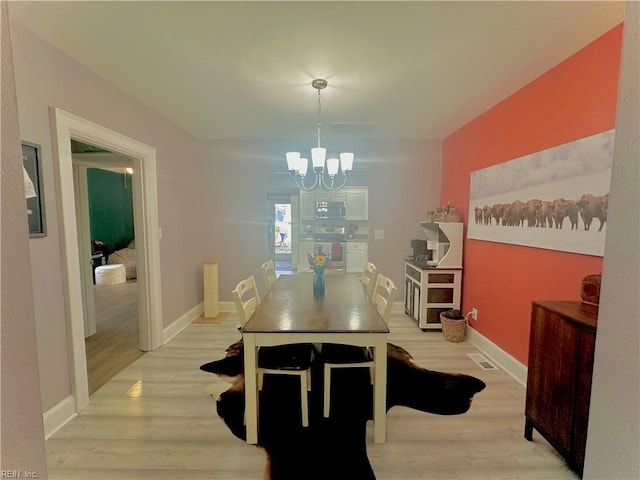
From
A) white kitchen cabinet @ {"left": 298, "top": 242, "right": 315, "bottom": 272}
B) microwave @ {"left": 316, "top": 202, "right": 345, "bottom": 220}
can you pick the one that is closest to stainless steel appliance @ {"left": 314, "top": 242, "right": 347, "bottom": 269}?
white kitchen cabinet @ {"left": 298, "top": 242, "right": 315, "bottom": 272}

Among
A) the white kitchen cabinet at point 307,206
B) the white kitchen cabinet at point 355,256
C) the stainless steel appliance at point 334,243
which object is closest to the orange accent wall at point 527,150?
the white kitchen cabinet at point 355,256

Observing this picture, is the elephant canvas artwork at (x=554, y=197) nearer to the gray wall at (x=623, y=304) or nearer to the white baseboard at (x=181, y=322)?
the gray wall at (x=623, y=304)

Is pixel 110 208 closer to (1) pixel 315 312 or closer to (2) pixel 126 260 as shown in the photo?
(2) pixel 126 260

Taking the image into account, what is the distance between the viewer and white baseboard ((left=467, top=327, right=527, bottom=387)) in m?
2.50

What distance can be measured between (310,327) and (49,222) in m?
1.81

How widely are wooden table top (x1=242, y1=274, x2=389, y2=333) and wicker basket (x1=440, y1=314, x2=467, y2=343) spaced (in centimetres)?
132

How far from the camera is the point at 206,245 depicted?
4.40 meters

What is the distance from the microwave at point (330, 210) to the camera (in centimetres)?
547

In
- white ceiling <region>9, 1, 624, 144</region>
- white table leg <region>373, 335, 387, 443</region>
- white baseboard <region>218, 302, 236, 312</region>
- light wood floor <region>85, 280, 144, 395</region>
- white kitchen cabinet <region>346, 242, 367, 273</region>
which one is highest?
white ceiling <region>9, 1, 624, 144</region>

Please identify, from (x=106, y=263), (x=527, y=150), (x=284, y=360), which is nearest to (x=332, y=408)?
(x=284, y=360)

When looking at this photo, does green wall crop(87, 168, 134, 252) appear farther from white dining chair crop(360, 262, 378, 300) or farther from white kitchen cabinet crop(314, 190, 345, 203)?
white dining chair crop(360, 262, 378, 300)

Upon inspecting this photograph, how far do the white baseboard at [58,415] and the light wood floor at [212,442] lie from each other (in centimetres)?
4

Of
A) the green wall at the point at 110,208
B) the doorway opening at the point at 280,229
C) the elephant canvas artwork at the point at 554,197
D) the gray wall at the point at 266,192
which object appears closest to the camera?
the elephant canvas artwork at the point at 554,197

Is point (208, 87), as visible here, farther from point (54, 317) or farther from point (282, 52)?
point (54, 317)
